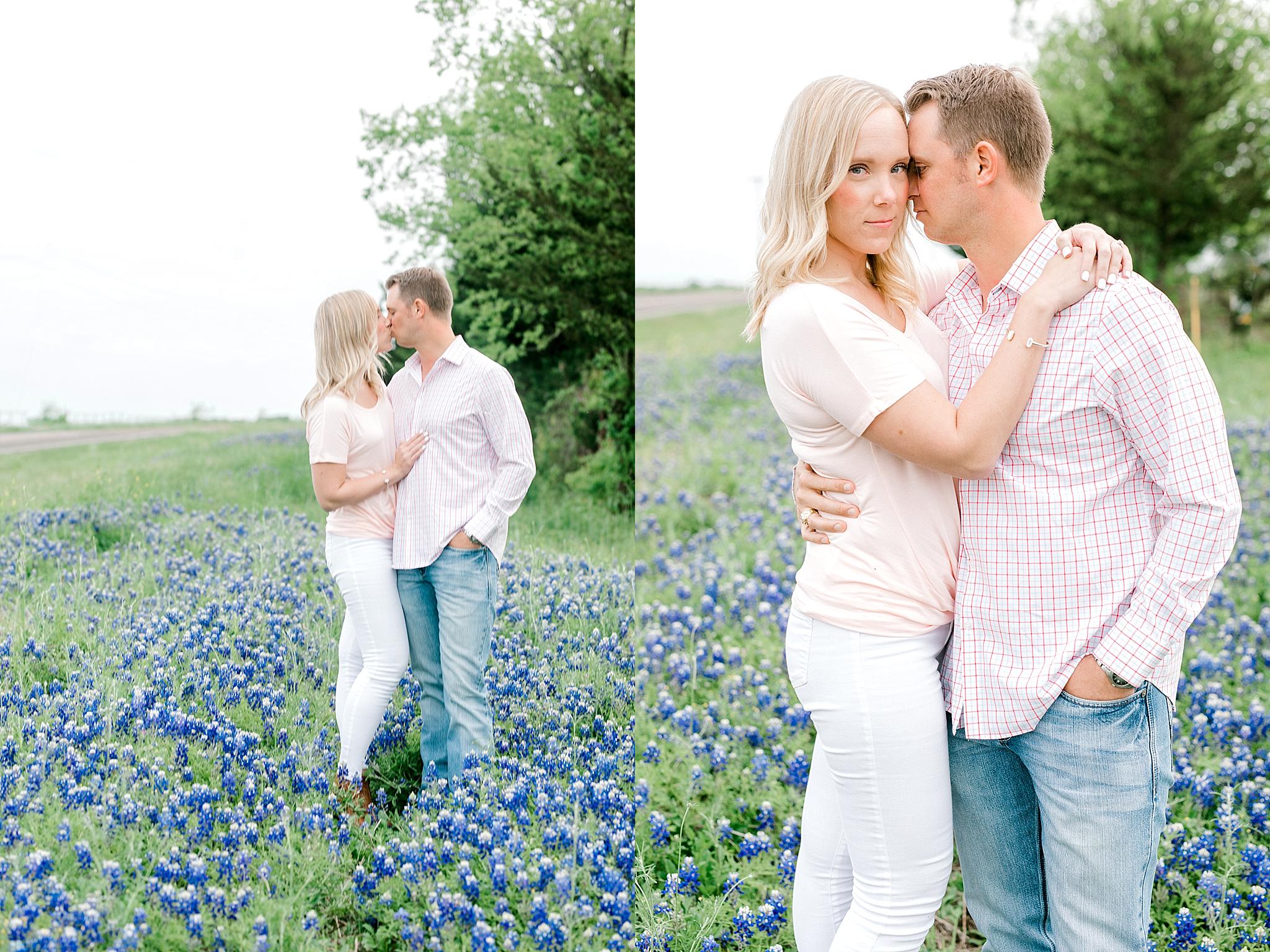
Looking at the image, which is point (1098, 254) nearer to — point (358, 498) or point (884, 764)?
point (884, 764)

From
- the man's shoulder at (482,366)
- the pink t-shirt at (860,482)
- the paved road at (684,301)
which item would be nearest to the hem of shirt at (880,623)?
the pink t-shirt at (860,482)

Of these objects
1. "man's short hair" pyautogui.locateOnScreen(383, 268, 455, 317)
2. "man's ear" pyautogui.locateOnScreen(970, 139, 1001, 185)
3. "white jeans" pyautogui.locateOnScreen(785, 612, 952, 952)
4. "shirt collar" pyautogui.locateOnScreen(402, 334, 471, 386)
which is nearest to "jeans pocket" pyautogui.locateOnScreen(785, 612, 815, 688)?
"white jeans" pyautogui.locateOnScreen(785, 612, 952, 952)

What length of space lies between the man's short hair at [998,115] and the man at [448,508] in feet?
5.10

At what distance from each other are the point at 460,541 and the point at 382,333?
0.62 meters

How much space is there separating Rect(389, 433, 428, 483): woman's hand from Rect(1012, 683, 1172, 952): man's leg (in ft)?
5.57

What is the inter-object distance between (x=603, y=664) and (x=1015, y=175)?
2.16 meters

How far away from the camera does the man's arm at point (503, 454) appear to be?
9.53 feet

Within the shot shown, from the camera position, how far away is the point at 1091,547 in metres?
1.70

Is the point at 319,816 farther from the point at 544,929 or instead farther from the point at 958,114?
the point at 958,114

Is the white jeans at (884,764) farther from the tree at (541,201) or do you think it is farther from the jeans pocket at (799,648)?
the tree at (541,201)

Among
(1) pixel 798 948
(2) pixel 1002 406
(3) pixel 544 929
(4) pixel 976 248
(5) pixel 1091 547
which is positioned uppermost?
(4) pixel 976 248

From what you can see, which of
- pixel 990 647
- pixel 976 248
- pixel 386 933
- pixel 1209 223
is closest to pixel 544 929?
pixel 386 933

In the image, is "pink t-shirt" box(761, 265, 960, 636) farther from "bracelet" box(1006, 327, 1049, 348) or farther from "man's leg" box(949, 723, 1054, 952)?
"man's leg" box(949, 723, 1054, 952)

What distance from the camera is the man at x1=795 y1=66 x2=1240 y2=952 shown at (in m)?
1.61
